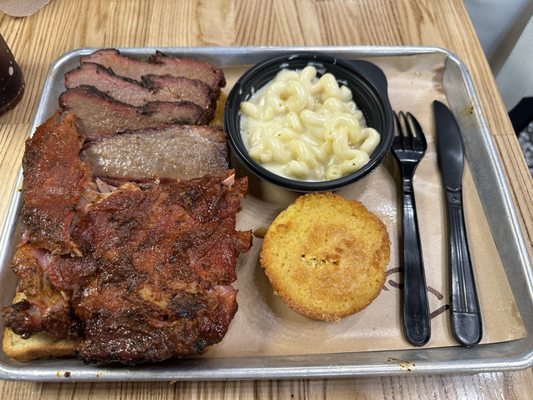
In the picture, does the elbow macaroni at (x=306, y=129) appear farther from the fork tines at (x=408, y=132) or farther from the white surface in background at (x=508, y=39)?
the white surface in background at (x=508, y=39)

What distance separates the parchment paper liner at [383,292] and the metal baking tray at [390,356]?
40mm

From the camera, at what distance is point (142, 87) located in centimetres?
217

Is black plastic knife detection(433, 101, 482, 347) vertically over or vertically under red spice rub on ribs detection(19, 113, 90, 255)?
over

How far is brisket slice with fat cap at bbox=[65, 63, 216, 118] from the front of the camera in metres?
2.15

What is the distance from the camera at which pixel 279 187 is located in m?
1.92

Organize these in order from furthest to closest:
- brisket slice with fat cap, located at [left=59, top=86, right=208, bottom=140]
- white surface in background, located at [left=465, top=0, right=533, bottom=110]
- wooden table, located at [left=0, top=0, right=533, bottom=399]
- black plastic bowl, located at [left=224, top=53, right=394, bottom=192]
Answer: white surface in background, located at [left=465, top=0, right=533, bottom=110], wooden table, located at [left=0, top=0, right=533, bottom=399], brisket slice with fat cap, located at [left=59, top=86, right=208, bottom=140], black plastic bowl, located at [left=224, top=53, right=394, bottom=192]

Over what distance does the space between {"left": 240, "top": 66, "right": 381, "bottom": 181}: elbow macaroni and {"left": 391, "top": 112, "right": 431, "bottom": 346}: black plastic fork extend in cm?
22

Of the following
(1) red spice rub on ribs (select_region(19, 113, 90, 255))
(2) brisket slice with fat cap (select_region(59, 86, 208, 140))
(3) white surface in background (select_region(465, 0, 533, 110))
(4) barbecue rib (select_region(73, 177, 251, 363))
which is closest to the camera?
(4) barbecue rib (select_region(73, 177, 251, 363))

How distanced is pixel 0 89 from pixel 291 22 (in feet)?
5.49

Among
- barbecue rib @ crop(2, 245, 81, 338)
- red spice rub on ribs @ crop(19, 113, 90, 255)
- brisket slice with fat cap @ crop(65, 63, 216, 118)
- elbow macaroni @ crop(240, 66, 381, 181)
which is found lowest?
barbecue rib @ crop(2, 245, 81, 338)

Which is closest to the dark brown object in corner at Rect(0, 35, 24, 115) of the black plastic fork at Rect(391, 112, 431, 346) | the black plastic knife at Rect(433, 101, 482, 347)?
the black plastic fork at Rect(391, 112, 431, 346)

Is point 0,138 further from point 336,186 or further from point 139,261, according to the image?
point 336,186

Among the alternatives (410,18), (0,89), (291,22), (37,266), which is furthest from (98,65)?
(410,18)

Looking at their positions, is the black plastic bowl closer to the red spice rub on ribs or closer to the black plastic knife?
the black plastic knife
